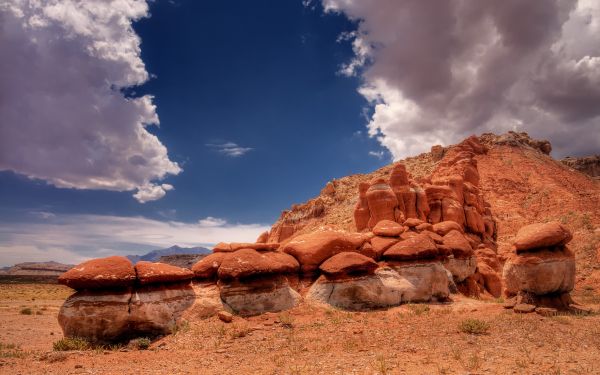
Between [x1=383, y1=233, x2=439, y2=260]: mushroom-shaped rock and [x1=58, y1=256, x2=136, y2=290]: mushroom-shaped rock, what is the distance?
1224 cm

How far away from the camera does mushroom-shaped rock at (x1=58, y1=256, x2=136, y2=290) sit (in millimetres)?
12250

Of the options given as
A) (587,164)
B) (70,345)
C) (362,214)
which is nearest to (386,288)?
(70,345)

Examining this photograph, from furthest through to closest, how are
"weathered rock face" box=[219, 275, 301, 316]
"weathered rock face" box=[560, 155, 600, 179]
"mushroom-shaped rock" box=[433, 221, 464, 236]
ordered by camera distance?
"weathered rock face" box=[560, 155, 600, 179] → "mushroom-shaped rock" box=[433, 221, 464, 236] → "weathered rock face" box=[219, 275, 301, 316]

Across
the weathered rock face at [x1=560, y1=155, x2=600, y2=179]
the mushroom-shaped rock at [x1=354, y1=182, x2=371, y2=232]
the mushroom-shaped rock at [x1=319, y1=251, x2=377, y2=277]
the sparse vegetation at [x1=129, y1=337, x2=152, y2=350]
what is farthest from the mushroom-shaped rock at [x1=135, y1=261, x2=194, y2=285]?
the weathered rock face at [x1=560, y1=155, x2=600, y2=179]

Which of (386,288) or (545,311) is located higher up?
(386,288)

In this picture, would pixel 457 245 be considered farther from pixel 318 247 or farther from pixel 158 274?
pixel 158 274

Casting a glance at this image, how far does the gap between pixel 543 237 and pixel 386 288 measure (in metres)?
7.50

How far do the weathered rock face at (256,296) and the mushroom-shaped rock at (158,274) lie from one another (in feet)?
5.85

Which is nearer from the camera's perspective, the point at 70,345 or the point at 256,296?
the point at 70,345

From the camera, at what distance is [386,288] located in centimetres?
1709

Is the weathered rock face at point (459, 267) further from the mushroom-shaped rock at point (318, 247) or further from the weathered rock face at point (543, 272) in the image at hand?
the mushroom-shaped rock at point (318, 247)

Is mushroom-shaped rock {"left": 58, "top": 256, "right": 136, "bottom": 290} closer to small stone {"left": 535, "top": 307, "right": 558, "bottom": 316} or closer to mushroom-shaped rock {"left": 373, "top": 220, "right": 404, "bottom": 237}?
mushroom-shaped rock {"left": 373, "top": 220, "right": 404, "bottom": 237}

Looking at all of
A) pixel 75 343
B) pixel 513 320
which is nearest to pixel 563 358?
pixel 513 320

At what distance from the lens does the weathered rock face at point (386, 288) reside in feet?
53.7
